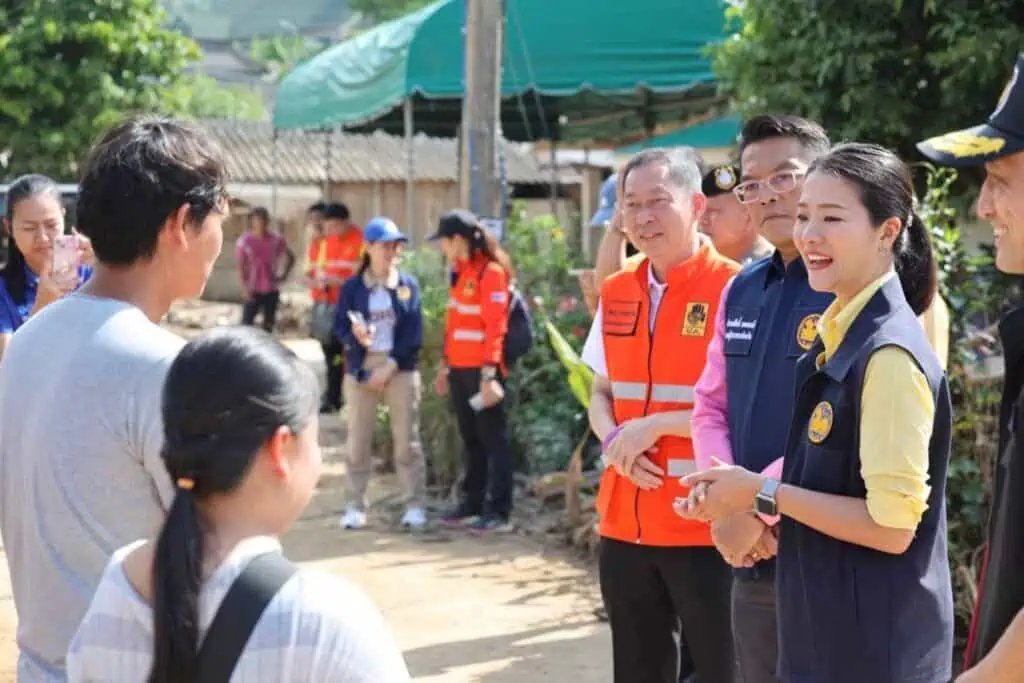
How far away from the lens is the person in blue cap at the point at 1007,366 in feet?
8.16

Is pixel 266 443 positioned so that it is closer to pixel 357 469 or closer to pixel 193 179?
pixel 193 179

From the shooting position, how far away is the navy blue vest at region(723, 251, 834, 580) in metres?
3.58

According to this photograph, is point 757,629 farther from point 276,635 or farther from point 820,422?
point 276,635

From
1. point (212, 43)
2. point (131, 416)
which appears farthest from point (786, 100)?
point (212, 43)

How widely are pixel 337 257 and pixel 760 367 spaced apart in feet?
33.7

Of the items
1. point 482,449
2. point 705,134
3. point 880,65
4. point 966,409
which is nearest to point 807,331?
point 966,409

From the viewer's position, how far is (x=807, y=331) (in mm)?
3570

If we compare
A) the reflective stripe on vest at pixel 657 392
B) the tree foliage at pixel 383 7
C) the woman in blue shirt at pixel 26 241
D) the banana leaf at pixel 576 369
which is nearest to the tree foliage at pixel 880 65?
the banana leaf at pixel 576 369

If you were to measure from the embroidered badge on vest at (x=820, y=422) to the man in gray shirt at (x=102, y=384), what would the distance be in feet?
4.33

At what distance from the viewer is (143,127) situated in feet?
8.86

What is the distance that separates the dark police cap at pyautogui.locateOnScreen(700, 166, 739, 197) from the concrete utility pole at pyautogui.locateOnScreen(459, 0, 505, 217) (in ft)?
16.7

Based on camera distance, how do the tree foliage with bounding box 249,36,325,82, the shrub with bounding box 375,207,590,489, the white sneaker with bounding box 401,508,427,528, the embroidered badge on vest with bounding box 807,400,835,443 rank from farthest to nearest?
the tree foliage with bounding box 249,36,325,82 < the shrub with bounding box 375,207,590,489 < the white sneaker with bounding box 401,508,427,528 < the embroidered badge on vest with bounding box 807,400,835,443

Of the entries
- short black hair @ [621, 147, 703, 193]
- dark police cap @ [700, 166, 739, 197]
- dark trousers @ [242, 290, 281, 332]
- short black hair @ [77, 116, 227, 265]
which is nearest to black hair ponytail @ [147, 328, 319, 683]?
short black hair @ [77, 116, 227, 265]

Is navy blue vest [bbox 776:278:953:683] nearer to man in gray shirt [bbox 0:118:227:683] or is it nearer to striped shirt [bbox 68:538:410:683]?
striped shirt [bbox 68:538:410:683]
